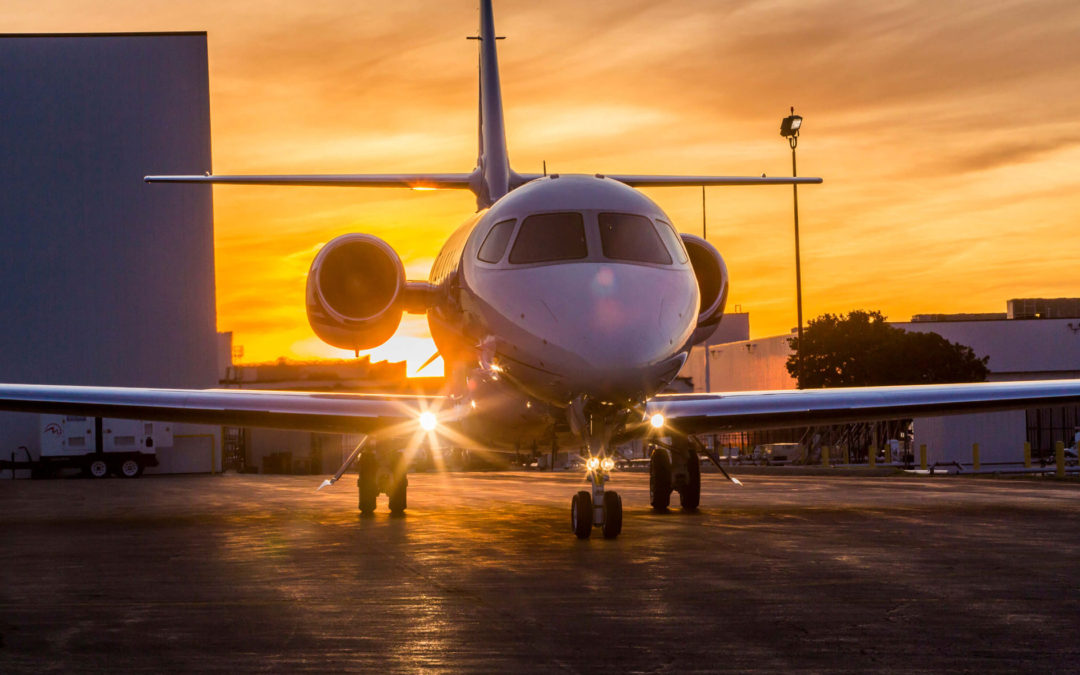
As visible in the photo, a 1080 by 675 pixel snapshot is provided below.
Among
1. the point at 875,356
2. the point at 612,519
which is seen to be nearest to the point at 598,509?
the point at 612,519

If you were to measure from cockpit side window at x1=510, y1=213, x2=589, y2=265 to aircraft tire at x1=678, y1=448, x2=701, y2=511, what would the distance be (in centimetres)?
491

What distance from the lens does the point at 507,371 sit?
12.1 metres

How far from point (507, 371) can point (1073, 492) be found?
12.2 meters

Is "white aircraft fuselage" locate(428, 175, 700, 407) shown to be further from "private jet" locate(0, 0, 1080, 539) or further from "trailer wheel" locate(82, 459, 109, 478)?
"trailer wheel" locate(82, 459, 109, 478)

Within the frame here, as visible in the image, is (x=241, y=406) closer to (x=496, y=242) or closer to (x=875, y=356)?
(x=496, y=242)

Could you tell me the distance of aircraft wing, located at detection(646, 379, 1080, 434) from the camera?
45.8ft

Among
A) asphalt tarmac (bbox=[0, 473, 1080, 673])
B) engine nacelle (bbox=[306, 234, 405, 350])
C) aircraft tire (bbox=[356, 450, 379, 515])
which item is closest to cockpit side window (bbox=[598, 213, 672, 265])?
asphalt tarmac (bbox=[0, 473, 1080, 673])

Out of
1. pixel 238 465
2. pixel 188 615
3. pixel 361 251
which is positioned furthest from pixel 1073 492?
pixel 238 465

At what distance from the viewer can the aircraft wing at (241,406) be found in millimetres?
14617

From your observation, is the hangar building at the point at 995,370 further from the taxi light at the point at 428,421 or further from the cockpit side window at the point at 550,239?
the cockpit side window at the point at 550,239

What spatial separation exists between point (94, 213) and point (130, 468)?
9.52 metres

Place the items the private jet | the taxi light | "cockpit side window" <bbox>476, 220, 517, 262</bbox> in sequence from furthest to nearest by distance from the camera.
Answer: the taxi light → "cockpit side window" <bbox>476, 220, 517, 262</bbox> → the private jet

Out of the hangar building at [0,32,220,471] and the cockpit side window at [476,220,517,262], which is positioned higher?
the hangar building at [0,32,220,471]

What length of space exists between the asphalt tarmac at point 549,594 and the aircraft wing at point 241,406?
120cm
